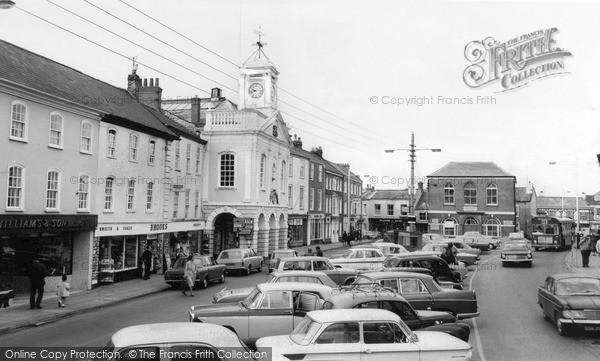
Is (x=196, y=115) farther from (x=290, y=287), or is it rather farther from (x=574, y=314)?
(x=574, y=314)

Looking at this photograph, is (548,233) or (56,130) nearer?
(56,130)

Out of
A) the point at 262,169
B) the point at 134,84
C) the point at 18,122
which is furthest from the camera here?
the point at 262,169

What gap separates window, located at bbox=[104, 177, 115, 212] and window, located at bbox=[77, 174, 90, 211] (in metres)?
1.62

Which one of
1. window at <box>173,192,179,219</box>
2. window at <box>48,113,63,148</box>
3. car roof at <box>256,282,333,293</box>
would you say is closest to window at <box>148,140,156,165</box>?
window at <box>173,192,179,219</box>

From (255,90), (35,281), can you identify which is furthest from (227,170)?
(35,281)

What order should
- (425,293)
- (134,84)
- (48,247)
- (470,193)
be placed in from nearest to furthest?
(425,293)
(48,247)
(134,84)
(470,193)

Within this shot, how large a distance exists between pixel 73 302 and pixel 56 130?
7487 mm

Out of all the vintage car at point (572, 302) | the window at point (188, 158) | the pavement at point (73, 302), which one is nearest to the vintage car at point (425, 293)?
the vintage car at point (572, 302)

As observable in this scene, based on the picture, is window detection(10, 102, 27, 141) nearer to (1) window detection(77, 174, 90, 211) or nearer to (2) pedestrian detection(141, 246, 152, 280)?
(1) window detection(77, 174, 90, 211)

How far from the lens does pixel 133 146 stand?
27.8 meters

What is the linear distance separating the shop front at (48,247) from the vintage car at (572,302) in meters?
18.7

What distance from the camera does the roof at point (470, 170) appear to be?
65562mm

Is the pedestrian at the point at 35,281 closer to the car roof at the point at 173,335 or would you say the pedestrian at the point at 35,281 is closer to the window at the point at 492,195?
the car roof at the point at 173,335

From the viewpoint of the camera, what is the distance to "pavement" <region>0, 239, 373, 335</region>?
1608 centimetres
